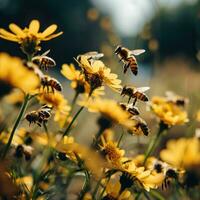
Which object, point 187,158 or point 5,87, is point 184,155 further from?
point 5,87

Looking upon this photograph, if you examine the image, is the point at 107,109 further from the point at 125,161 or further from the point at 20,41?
the point at 20,41

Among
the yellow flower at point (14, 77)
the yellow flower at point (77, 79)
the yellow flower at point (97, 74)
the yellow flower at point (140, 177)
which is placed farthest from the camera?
the yellow flower at point (77, 79)

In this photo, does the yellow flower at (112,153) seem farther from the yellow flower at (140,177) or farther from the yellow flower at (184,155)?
the yellow flower at (184,155)

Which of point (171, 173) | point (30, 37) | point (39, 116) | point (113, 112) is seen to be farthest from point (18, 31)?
point (171, 173)

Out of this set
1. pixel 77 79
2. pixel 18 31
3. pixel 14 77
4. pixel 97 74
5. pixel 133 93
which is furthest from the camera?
pixel 77 79

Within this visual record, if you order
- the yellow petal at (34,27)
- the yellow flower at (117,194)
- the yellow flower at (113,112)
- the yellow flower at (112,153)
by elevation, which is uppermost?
the yellow petal at (34,27)

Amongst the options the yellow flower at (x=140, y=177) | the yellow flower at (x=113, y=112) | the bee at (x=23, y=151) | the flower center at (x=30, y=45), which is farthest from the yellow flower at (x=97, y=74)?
the bee at (x=23, y=151)
